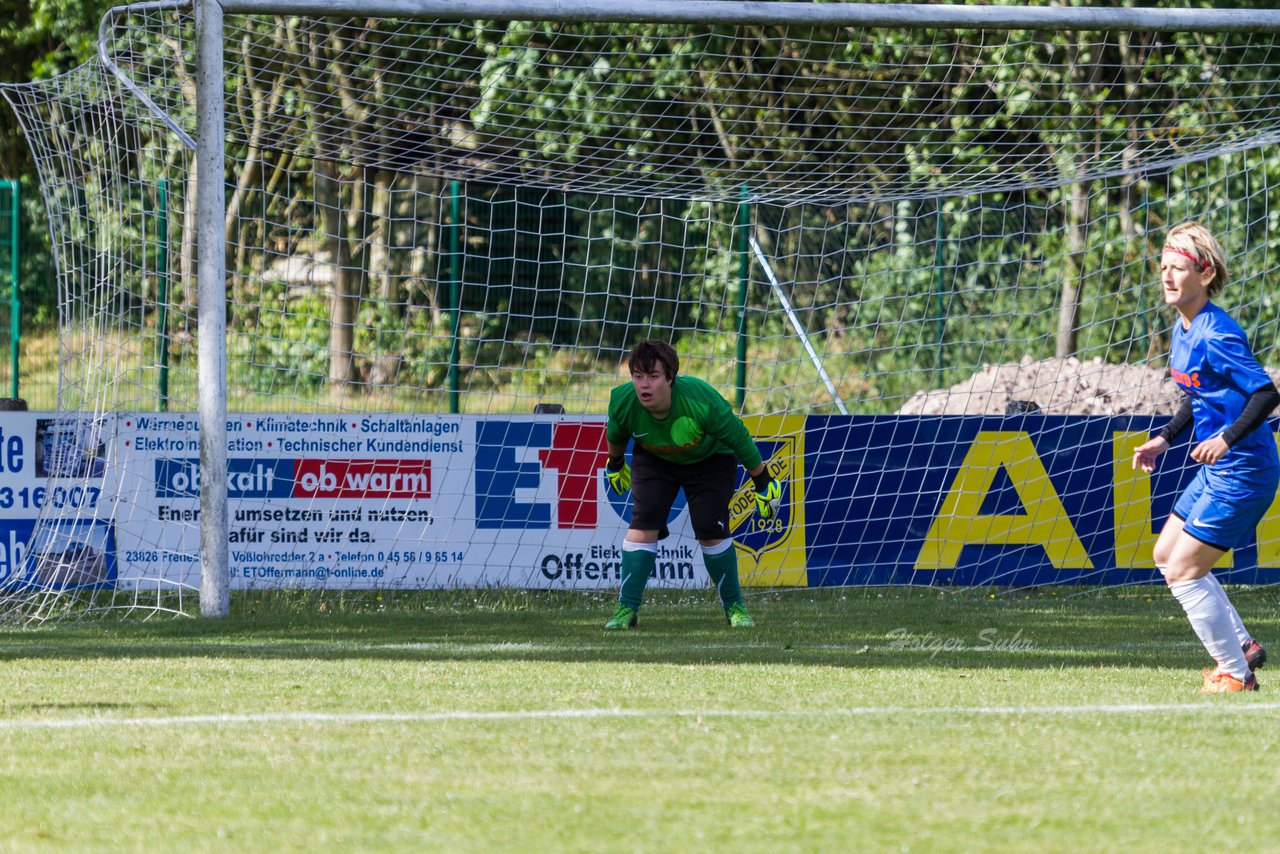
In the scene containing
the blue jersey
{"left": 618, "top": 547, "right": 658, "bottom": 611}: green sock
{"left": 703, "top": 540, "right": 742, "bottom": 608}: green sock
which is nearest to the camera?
the blue jersey

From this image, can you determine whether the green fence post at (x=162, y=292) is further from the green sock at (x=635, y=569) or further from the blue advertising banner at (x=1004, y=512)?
the blue advertising banner at (x=1004, y=512)

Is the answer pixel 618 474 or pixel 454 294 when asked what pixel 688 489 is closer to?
pixel 618 474

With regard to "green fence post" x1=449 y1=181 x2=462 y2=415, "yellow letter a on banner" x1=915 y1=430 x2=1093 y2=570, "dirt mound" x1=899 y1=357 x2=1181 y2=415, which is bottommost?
"yellow letter a on banner" x1=915 y1=430 x2=1093 y2=570

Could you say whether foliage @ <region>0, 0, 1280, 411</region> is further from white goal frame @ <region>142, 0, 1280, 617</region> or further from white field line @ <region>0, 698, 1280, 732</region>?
white field line @ <region>0, 698, 1280, 732</region>

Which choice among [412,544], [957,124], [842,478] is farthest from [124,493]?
[957,124]

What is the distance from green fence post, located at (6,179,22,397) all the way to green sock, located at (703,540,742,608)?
6.09 metres

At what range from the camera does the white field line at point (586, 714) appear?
545cm

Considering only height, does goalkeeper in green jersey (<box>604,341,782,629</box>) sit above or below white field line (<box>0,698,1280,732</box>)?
above

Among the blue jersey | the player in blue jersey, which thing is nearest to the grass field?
the player in blue jersey

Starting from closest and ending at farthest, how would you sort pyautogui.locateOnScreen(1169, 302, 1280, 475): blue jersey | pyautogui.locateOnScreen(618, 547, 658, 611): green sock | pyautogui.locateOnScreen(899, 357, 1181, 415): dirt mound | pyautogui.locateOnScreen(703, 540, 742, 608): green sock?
pyautogui.locateOnScreen(1169, 302, 1280, 475): blue jersey, pyautogui.locateOnScreen(618, 547, 658, 611): green sock, pyautogui.locateOnScreen(703, 540, 742, 608): green sock, pyautogui.locateOnScreen(899, 357, 1181, 415): dirt mound

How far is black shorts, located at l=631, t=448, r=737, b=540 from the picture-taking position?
8.60 metres

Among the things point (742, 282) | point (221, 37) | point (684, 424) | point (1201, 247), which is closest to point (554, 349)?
point (742, 282)

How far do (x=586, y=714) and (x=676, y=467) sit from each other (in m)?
3.23

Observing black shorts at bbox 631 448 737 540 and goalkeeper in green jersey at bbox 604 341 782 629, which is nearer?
goalkeeper in green jersey at bbox 604 341 782 629
